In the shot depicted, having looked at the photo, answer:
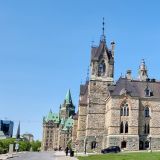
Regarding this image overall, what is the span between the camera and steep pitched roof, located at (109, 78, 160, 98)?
258 feet

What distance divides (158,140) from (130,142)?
5562mm

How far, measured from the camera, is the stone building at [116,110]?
76.9 metres

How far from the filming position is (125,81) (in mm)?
80812

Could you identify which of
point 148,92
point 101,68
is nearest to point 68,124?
point 101,68

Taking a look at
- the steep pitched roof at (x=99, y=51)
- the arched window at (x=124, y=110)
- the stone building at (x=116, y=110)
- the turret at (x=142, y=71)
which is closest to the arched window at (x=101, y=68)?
the stone building at (x=116, y=110)

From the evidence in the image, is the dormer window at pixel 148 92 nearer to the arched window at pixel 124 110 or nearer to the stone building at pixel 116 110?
the stone building at pixel 116 110

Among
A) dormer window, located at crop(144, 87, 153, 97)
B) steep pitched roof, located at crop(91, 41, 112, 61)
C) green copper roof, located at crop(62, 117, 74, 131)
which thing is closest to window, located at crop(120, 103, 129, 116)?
dormer window, located at crop(144, 87, 153, 97)

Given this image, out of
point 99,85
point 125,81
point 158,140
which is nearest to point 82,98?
point 99,85

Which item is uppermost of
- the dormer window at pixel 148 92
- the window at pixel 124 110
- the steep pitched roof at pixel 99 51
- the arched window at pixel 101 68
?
the steep pitched roof at pixel 99 51

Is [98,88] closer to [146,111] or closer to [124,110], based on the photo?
[124,110]

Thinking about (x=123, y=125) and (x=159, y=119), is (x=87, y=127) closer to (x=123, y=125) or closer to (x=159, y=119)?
(x=123, y=125)

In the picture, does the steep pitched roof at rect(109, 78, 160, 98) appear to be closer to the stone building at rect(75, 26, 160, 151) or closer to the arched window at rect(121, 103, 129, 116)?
the stone building at rect(75, 26, 160, 151)

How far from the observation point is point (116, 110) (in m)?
77.3

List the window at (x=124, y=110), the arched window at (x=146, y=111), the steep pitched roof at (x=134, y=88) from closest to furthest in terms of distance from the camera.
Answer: the window at (x=124, y=110)
the steep pitched roof at (x=134, y=88)
the arched window at (x=146, y=111)
